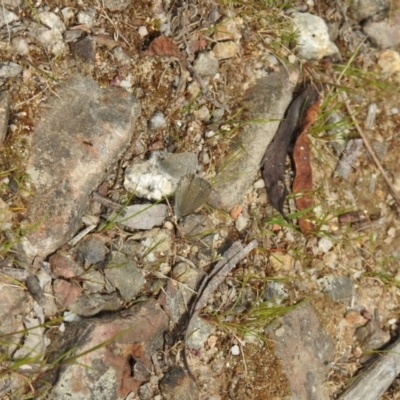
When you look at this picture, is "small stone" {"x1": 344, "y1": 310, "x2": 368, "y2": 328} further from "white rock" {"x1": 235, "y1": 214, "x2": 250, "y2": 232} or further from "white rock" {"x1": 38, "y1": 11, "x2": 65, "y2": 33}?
"white rock" {"x1": 38, "y1": 11, "x2": 65, "y2": 33}

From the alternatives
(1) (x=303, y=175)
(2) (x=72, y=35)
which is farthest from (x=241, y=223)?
(2) (x=72, y=35)

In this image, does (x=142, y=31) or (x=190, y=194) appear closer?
(x=190, y=194)

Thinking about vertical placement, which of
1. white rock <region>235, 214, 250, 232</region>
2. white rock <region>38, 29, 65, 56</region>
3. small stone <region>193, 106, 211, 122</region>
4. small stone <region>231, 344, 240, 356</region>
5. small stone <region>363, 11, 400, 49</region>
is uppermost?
white rock <region>38, 29, 65, 56</region>

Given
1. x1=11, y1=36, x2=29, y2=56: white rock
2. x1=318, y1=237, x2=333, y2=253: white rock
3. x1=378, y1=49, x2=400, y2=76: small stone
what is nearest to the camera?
x1=11, y1=36, x2=29, y2=56: white rock

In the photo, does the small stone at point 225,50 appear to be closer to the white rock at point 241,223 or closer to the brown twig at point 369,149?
the brown twig at point 369,149

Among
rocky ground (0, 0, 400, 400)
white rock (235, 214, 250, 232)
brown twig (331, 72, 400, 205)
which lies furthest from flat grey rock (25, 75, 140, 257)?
brown twig (331, 72, 400, 205)

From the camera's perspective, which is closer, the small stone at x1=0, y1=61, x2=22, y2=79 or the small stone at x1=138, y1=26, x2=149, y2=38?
the small stone at x1=0, y1=61, x2=22, y2=79

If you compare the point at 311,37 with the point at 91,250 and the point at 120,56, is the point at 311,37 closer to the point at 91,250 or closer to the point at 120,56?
the point at 120,56
